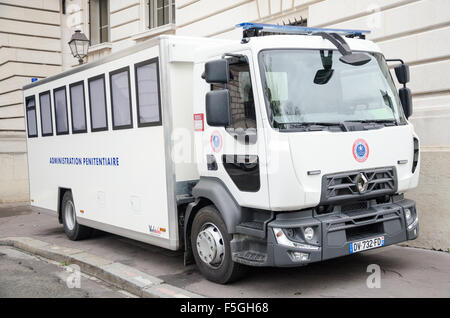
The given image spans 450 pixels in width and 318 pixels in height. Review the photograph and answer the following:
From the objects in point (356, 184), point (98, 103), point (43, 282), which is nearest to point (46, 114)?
point (98, 103)

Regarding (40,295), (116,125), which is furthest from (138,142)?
(40,295)

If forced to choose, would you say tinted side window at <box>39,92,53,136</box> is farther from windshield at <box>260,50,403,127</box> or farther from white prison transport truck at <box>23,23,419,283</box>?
windshield at <box>260,50,403,127</box>

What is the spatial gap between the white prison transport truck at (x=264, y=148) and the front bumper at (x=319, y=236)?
13mm

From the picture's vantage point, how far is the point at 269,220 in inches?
219

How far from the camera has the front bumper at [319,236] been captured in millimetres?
5422

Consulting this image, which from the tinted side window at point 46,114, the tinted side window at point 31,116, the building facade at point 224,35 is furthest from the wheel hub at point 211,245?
the tinted side window at point 31,116

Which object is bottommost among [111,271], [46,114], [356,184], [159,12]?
[111,271]

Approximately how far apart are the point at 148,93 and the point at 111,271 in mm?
2295

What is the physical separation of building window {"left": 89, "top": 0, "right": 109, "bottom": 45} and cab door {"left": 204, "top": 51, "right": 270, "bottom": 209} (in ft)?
38.6

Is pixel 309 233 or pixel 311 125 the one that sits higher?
pixel 311 125

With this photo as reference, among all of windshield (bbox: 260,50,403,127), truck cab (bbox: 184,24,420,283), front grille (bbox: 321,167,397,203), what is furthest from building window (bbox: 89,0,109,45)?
front grille (bbox: 321,167,397,203)

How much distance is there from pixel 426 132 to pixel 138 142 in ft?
13.5

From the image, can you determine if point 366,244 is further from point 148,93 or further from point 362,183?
point 148,93

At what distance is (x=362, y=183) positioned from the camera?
5750 millimetres
